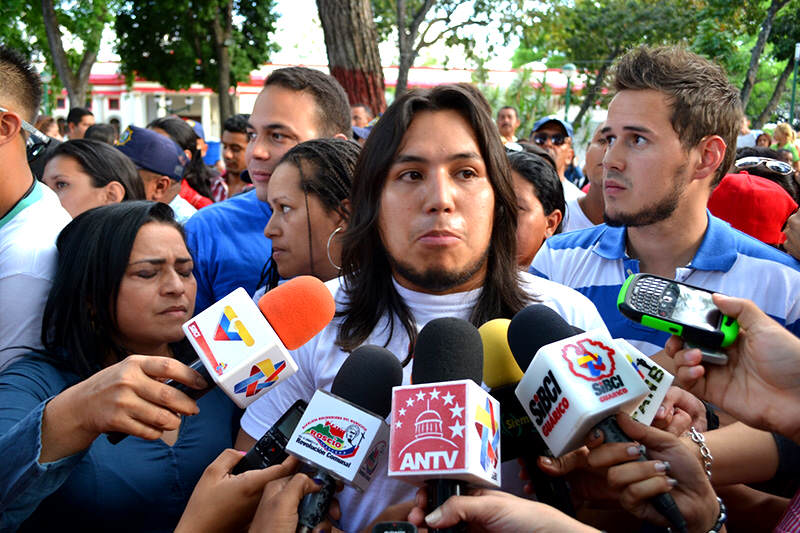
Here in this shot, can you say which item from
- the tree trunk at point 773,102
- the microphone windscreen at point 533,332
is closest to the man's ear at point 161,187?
the microphone windscreen at point 533,332

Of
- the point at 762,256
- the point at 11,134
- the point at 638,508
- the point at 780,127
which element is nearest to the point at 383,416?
the point at 638,508

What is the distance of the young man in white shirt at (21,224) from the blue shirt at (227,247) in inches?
30.1

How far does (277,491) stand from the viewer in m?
1.57

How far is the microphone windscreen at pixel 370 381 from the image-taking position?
1690mm

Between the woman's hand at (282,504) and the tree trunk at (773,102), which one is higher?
the tree trunk at (773,102)

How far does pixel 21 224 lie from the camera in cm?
273

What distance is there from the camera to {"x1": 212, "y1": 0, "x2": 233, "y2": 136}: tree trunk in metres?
17.0

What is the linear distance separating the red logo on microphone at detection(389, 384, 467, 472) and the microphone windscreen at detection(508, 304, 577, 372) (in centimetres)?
33

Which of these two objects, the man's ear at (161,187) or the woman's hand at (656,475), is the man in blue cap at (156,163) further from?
the woman's hand at (656,475)

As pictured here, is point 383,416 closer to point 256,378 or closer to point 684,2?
point 256,378

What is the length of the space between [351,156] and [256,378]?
5.91 ft

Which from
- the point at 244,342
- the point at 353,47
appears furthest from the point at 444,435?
the point at 353,47

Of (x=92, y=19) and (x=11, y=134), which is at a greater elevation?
(x=92, y=19)

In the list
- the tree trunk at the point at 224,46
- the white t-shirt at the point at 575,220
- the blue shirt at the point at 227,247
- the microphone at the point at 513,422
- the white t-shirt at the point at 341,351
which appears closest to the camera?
the microphone at the point at 513,422
